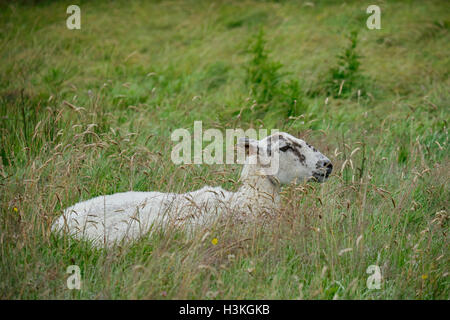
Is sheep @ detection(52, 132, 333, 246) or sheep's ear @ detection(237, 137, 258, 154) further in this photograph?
sheep's ear @ detection(237, 137, 258, 154)

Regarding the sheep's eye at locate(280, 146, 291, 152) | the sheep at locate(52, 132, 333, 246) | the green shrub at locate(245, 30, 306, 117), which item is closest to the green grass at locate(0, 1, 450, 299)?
the green shrub at locate(245, 30, 306, 117)

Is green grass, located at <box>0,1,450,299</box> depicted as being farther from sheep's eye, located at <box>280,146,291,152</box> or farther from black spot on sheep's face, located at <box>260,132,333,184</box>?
sheep's eye, located at <box>280,146,291,152</box>

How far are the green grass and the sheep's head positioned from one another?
0.73 feet

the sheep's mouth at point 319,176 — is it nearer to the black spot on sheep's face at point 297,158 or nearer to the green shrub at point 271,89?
the black spot on sheep's face at point 297,158

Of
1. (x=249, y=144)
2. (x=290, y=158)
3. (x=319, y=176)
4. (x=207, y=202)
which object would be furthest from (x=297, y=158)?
(x=207, y=202)

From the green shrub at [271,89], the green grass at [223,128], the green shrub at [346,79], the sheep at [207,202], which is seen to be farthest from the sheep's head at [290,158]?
the green shrub at [346,79]

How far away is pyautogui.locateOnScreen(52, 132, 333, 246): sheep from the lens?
11.8 ft

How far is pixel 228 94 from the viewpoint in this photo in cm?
770

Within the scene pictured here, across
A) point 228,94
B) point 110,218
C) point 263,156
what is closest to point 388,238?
point 263,156

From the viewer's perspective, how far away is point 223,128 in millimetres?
5668

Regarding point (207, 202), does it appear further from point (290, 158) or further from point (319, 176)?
point (319, 176)

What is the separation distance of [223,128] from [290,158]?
1862mm

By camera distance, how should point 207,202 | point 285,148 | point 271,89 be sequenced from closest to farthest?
point 207,202
point 285,148
point 271,89
